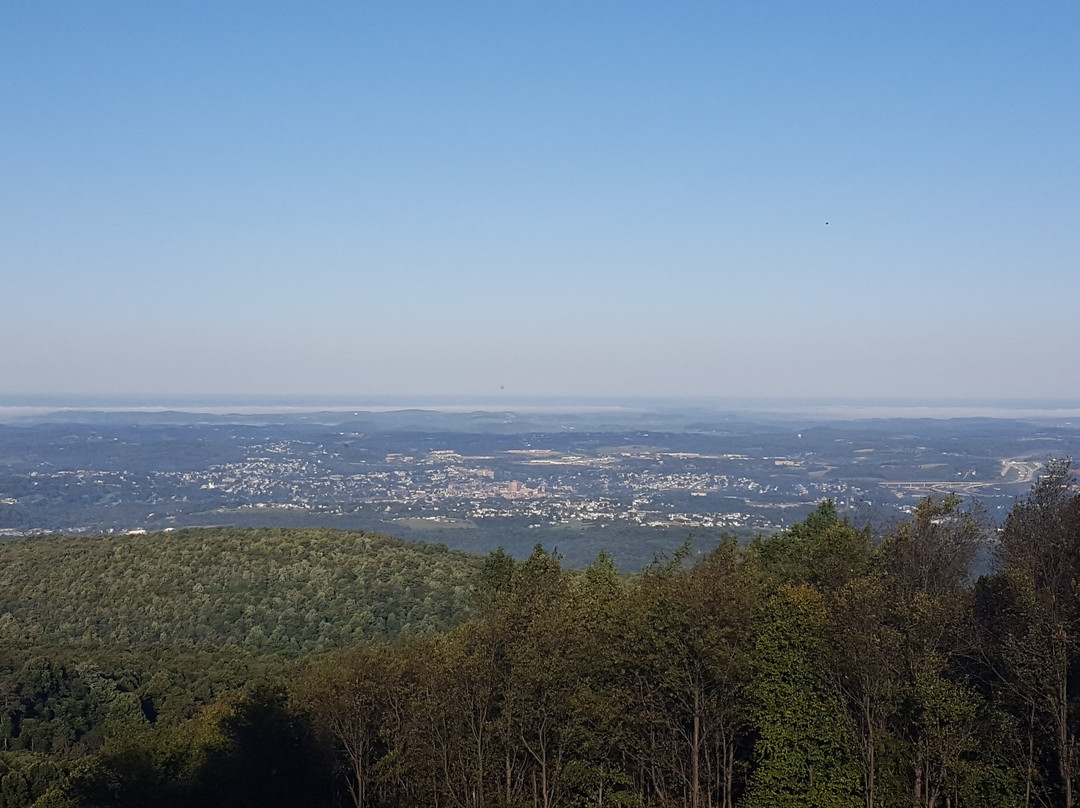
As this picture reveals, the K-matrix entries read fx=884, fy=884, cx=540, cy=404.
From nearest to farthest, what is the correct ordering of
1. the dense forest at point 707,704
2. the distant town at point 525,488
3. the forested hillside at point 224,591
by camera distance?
the dense forest at point 707,704
the forested hillside at point 224,591
the distant town at point 525,488

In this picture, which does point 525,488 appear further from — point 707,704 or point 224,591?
point 707,704

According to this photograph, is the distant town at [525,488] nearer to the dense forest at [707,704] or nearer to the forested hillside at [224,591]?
the forested hillside at [224,591]

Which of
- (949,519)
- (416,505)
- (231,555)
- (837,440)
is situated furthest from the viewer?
(837,440)

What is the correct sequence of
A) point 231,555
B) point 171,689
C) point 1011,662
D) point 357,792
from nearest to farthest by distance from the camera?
point 1011,662 → point 357,792 → point 171,689 → point 231,555

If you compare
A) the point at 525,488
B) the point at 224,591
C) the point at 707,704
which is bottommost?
the point at 525,488

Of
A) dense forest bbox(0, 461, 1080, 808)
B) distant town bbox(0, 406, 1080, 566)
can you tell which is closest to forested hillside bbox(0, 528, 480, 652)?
dense forest bbox(0, 461, 1080, 808)

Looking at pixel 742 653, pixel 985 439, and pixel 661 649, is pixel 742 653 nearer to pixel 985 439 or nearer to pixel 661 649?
pixel 661 649

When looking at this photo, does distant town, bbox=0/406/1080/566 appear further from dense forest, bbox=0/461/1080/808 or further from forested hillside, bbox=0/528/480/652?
dense forest, bbox=0/461/1080/808

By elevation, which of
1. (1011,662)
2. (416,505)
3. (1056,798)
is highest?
(1011,662)

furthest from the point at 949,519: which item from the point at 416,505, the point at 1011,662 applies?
the point at 416,505

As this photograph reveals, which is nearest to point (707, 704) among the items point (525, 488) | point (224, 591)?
point (224, 591)

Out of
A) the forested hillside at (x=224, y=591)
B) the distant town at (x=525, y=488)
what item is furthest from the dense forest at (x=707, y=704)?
the distant town at (x=525, y=488)
